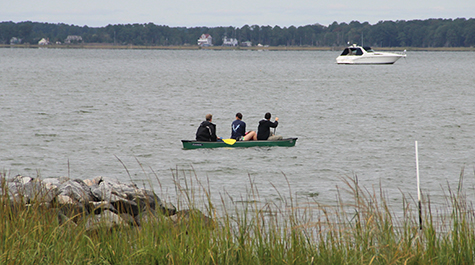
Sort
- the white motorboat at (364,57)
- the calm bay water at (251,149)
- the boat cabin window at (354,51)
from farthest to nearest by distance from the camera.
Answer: the boat cabin window at (354,51) → the white motorboat at (364,57) → the calm bay water at (251,149)

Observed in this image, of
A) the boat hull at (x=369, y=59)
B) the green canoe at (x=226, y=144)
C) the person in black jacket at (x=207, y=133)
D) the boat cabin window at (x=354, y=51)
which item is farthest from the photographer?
the boat cabin window at (x=354, y=51)

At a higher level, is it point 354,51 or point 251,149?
point 354,51

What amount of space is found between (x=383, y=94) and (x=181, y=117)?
25.7m

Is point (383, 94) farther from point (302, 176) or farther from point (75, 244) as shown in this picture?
point (75, 244)

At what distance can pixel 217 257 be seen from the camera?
5.73 m

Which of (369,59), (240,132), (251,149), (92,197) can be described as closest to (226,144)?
(240,132)

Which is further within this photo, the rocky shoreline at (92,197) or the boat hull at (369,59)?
the boat hull at (369,59)

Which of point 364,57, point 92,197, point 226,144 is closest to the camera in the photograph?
point 92,197

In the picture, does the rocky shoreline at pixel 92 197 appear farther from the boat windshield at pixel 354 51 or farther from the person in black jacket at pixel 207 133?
the boat windshield at pixel 354 51

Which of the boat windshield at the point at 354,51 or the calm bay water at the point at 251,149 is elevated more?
the boat windshield at the point at 354,51

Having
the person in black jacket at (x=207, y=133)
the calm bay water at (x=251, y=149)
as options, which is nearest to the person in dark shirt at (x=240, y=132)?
the calm bay water at (x=251, y=149)

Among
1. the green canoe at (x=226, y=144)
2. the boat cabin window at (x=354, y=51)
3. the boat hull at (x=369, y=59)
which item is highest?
the boat cabin window at (x=354, y=51)

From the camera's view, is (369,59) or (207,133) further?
(369,59)

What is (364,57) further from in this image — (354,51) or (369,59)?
(354,51)
